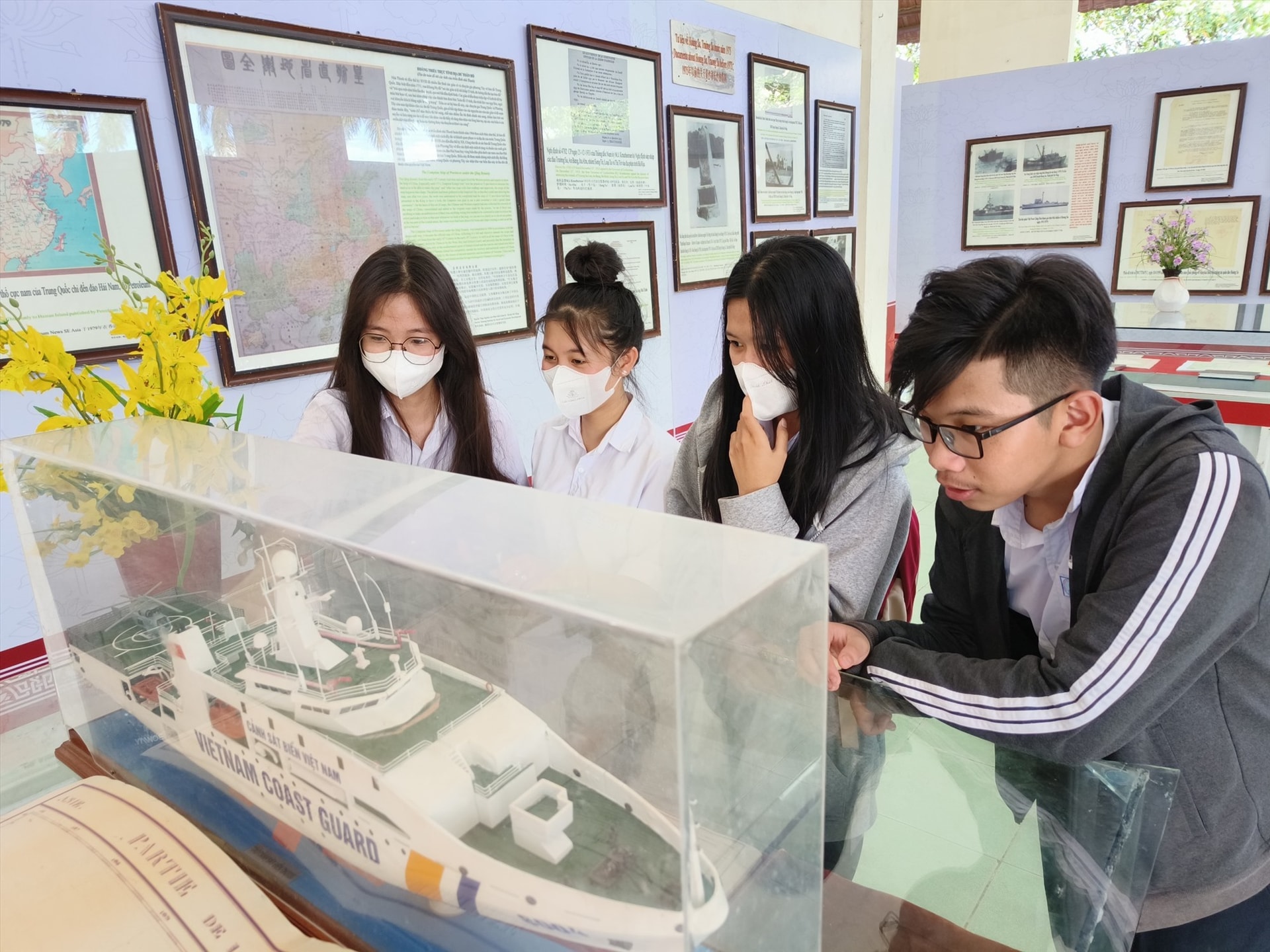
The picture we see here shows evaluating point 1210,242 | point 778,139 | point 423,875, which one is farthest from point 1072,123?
point 423,875

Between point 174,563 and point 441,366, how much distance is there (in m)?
1.00

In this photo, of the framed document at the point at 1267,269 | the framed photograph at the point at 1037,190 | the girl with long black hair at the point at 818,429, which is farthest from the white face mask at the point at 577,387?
the framed document at the point at 1267,269

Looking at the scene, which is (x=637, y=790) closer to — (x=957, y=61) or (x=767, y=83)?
(x=767, y=83)

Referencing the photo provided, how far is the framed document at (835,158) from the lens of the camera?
16.0 ft

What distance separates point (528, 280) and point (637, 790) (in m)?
2.93

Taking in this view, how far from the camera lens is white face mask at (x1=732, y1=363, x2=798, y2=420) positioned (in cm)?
132

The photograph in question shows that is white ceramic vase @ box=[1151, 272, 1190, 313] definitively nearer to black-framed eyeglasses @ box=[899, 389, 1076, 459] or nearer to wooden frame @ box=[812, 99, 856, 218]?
wooden frame @ box=[812, 99, 856, 218]

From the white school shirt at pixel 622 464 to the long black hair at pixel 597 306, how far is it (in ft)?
0.53

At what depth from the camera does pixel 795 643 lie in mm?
498

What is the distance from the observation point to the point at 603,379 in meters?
1.81

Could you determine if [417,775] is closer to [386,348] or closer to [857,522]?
[857,522]

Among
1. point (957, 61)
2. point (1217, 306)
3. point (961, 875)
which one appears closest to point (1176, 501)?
point (961, 875)

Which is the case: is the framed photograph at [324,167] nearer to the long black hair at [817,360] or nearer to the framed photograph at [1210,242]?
the long black hair at [817,360]

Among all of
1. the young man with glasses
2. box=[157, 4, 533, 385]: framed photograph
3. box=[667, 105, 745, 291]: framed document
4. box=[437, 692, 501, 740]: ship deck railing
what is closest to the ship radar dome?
box=[437, 692, 501, 740]: ship deck railing
